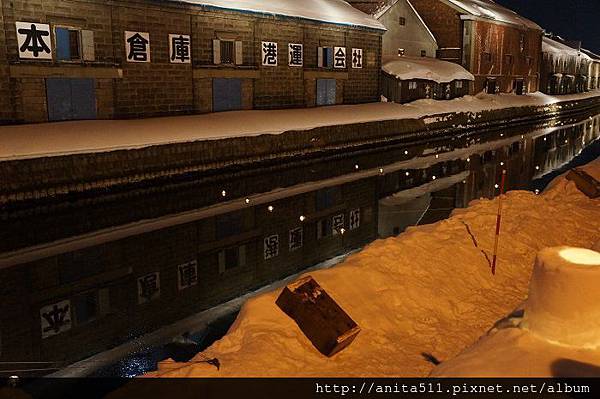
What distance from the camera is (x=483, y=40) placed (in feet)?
160

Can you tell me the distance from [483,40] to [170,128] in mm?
37813

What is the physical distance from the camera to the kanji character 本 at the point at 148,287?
9680 millimetres

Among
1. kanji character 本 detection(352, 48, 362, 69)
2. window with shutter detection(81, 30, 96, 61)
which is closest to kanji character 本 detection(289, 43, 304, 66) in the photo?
kanji character 本 detection(352, 48, 362, 69)

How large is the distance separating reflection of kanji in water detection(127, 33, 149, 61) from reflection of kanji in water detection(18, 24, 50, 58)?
3.56m

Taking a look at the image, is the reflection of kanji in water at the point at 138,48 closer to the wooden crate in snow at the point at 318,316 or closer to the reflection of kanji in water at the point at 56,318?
the reflection of kanji in water at the point at 56,318

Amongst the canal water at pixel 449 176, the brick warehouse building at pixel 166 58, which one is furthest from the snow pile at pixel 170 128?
the canal water at pixel 449 176

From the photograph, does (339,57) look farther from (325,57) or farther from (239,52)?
(239,52)

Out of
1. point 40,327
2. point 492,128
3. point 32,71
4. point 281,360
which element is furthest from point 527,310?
point 492,128

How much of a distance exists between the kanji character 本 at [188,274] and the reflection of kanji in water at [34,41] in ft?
39.6

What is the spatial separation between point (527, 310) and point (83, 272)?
28.3ft

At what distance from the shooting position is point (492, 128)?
41844 mm

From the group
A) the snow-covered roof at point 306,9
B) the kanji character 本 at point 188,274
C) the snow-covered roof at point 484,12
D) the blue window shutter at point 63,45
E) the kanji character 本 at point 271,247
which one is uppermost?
the snow-covered roof at point 484,12

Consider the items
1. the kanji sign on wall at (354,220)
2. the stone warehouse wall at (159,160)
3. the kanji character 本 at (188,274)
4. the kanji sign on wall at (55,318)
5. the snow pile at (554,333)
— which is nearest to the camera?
the snow pile at (554,333)

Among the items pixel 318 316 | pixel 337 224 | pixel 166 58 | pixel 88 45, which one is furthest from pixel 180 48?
pixel 318 316
